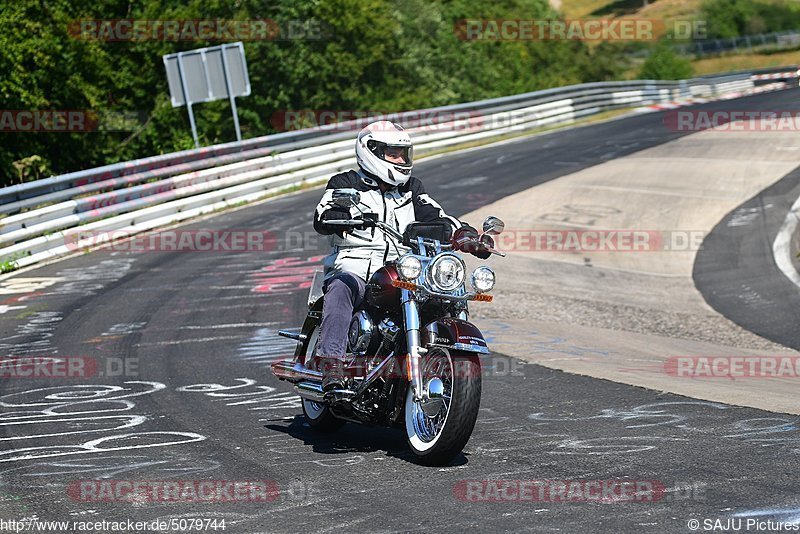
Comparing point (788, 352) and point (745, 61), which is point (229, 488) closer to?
point (788, 352)

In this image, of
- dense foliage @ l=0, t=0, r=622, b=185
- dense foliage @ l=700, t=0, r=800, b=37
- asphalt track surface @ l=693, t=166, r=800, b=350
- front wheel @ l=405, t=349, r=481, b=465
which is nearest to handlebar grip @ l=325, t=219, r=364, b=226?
front wheel @ l=405, t=349, r=481, b=465

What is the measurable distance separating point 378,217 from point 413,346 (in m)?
1.12

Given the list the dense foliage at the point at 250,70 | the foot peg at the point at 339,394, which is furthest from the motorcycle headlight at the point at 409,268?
the dense foliage at the point at 250,70

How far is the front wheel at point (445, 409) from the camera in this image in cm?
656

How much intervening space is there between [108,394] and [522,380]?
3585 millimetres

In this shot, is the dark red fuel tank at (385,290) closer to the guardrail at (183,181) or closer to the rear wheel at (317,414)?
the rear wheel at (317,414)

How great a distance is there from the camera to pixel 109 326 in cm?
1322

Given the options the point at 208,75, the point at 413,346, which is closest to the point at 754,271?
the point at 413,346

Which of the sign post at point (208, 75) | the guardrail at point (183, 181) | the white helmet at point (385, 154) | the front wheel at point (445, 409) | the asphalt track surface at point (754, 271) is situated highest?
the sign post at point (208, 75)

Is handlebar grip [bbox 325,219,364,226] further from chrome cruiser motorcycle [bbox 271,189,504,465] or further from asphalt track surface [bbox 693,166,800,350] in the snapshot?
asphalt track surface [bbox 693,166,800,350]

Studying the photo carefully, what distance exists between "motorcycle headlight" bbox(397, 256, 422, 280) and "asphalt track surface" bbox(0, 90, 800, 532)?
1.15 meters

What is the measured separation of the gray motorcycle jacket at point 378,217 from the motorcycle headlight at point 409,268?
1.91 ft

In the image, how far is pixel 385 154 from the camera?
7.71m

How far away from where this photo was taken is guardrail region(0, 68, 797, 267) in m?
18.8
